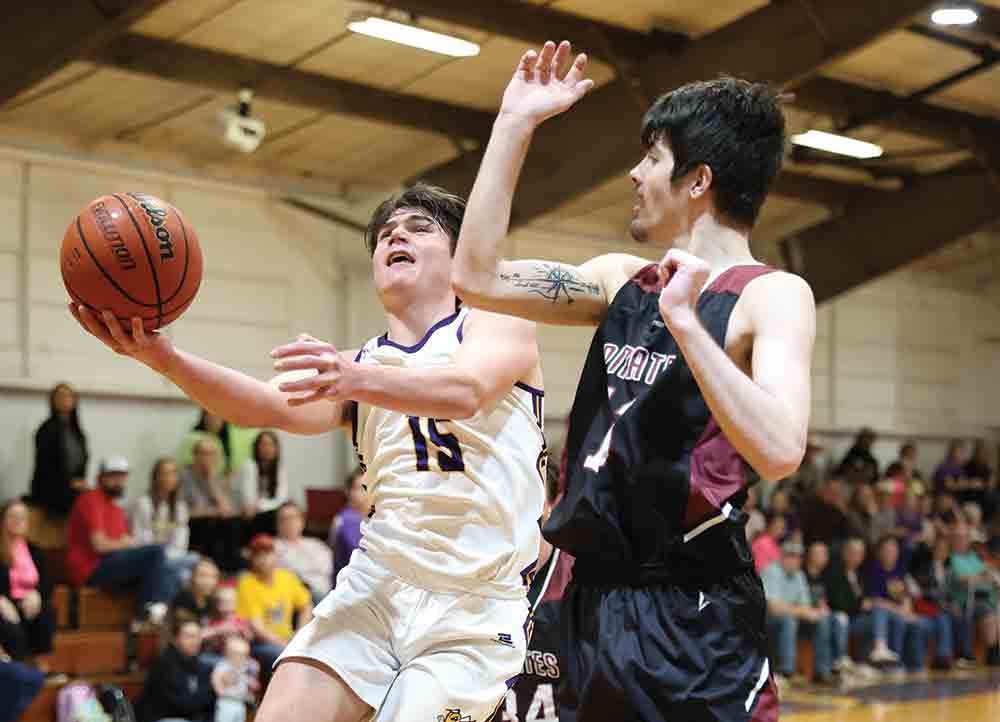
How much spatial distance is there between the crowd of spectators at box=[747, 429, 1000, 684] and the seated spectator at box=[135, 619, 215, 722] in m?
6.20

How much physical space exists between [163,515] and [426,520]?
8.60m

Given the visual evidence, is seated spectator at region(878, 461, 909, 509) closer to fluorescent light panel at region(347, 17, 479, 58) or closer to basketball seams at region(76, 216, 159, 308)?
fluorescent light panel at region(347, 17, 479, 58)

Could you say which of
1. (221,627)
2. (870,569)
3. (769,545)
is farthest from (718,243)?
(870,569)

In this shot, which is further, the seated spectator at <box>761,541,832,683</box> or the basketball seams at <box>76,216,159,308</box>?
the seated spectator at <box>761,541,832,683</box>

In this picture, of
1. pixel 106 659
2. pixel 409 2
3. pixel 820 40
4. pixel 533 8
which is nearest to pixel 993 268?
pixel 820 40

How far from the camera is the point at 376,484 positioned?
12.4ft

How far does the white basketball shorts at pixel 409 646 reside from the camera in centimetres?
347

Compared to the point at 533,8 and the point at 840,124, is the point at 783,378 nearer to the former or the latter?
the point at 533,8

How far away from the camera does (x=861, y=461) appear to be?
1884 cm

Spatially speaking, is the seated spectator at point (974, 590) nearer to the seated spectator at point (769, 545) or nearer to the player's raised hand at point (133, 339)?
the seated spectator at point (769, 545)

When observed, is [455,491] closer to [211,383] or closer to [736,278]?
[211,383]

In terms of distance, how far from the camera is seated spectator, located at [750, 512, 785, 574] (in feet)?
45.2

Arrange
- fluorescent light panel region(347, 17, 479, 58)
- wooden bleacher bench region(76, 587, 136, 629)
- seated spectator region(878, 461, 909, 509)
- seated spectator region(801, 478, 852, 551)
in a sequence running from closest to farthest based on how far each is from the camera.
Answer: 1. wooden bleacher bench region(76, 587, 136, 629)
2. fluorescent light panel region(347, 17, 479, 58)
3. seated spectator region(801, 478, 852, 551)
4. seated spectator region(878, 461, 909, 509)

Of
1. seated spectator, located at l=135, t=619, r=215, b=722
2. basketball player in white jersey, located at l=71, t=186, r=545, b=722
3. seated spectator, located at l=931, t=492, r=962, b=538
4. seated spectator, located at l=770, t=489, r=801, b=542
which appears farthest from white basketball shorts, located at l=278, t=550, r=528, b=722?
seated spectator, located at l=931, t=492, r=962, b=538
